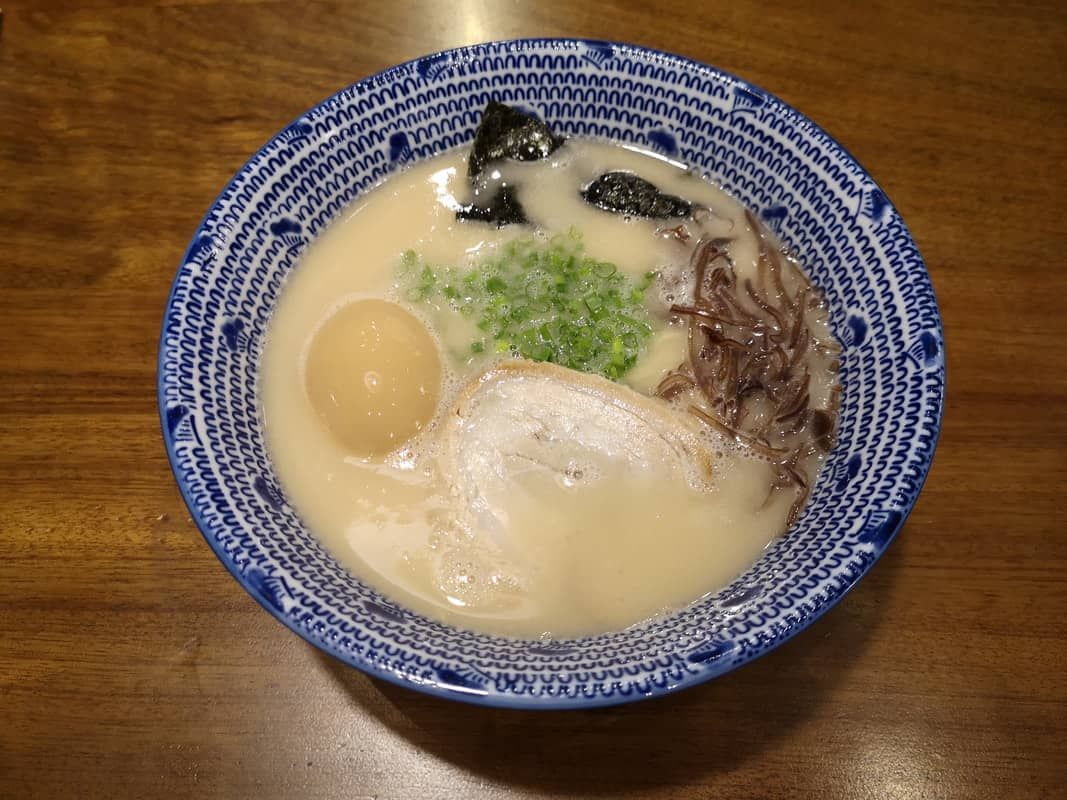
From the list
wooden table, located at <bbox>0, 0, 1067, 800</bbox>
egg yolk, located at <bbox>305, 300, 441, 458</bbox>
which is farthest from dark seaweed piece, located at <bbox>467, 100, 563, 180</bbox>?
wooden table, located at <bbox>0, 0, 1067, 800</bbox>

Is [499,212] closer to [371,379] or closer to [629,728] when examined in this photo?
[371,379]

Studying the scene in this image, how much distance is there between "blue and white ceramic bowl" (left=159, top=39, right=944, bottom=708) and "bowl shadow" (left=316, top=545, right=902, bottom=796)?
0.24 meters

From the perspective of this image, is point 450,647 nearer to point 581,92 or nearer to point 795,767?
point 795,767

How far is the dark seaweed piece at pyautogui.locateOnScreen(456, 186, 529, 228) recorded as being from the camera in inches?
77.5

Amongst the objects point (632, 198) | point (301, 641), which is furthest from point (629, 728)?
point (632, 198)

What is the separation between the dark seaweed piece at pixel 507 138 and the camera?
6.25 feet

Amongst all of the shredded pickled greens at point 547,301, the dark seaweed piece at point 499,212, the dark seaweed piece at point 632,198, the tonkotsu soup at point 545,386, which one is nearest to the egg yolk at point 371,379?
the tonkotsu soup at point 545,386

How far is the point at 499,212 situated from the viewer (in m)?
1.97

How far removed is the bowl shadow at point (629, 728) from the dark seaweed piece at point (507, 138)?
127cm

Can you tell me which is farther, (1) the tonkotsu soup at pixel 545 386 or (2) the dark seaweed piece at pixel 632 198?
(2) the dark seaweed piece at pixel 632 198

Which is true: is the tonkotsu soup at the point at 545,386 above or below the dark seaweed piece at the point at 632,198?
below

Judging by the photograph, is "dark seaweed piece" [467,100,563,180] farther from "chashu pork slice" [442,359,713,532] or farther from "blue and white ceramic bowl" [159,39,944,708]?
"chashu pork slice" [442,359,713,532]

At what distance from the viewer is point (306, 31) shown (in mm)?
2342

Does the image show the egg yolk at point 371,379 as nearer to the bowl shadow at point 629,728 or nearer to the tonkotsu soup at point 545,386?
the tonkotsu soup at point 545,386
